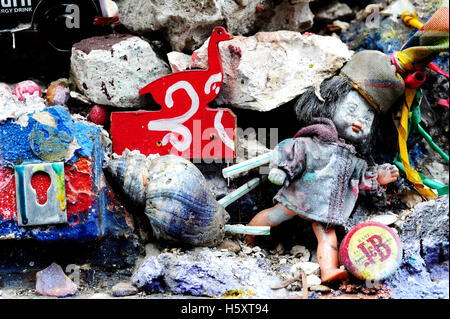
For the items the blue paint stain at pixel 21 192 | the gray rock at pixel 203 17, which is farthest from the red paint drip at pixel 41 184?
the gray rock at pixel 203 17

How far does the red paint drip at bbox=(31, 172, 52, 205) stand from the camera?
67.6 inches

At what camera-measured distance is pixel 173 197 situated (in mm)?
1761

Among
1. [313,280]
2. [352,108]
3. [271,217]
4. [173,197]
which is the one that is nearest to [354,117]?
[352,108]

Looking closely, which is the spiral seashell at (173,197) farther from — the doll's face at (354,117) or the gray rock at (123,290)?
the doll's face at (354,117)

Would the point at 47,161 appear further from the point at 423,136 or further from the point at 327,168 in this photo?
the point at 423,136

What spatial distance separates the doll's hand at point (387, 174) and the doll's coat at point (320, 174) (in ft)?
0.13

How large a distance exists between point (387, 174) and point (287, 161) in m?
0.39

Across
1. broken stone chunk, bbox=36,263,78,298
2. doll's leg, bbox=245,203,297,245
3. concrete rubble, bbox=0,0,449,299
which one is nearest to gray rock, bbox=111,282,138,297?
concrete rubble, bbox=0,0,449,299

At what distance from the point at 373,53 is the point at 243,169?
2.11ft

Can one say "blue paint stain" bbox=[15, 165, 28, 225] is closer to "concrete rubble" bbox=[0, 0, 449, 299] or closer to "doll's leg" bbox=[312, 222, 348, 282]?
"concrete rubble" bbox=[0, 0, 449, 299]

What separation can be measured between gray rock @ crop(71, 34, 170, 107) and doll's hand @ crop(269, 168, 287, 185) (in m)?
0.60

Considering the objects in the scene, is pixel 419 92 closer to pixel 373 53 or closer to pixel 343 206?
pixel 373 53

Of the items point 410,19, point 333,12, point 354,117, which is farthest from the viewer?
→ point 333,12
